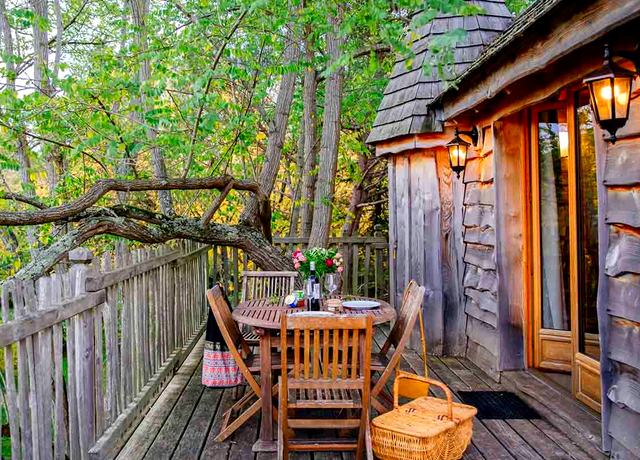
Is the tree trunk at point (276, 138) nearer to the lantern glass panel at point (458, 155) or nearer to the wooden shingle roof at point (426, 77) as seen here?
the wooden shingle roof at point (426, 77)

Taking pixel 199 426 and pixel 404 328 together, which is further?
pixel 199 426

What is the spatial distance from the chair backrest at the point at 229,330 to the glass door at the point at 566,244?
2316 millimetres

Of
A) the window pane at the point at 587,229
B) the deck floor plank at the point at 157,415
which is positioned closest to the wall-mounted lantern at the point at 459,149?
the window pane at the point at 587,229

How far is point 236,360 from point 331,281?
96cm

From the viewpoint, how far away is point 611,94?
265 centimetres

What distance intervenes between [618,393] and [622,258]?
2.38 feet

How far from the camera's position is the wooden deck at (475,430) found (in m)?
3.22

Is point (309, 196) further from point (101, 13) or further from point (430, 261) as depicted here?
point (101, 13)

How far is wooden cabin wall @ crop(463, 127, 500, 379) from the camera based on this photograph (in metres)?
4.68

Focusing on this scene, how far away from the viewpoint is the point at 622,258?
2879 mm

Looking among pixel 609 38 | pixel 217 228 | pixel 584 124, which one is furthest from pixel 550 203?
pixel 217 228

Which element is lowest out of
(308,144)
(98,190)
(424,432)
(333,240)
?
(424,432)

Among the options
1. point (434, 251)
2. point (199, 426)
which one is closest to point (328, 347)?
point (199, 426)

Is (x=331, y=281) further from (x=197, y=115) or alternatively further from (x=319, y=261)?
(x=197, y=115)
